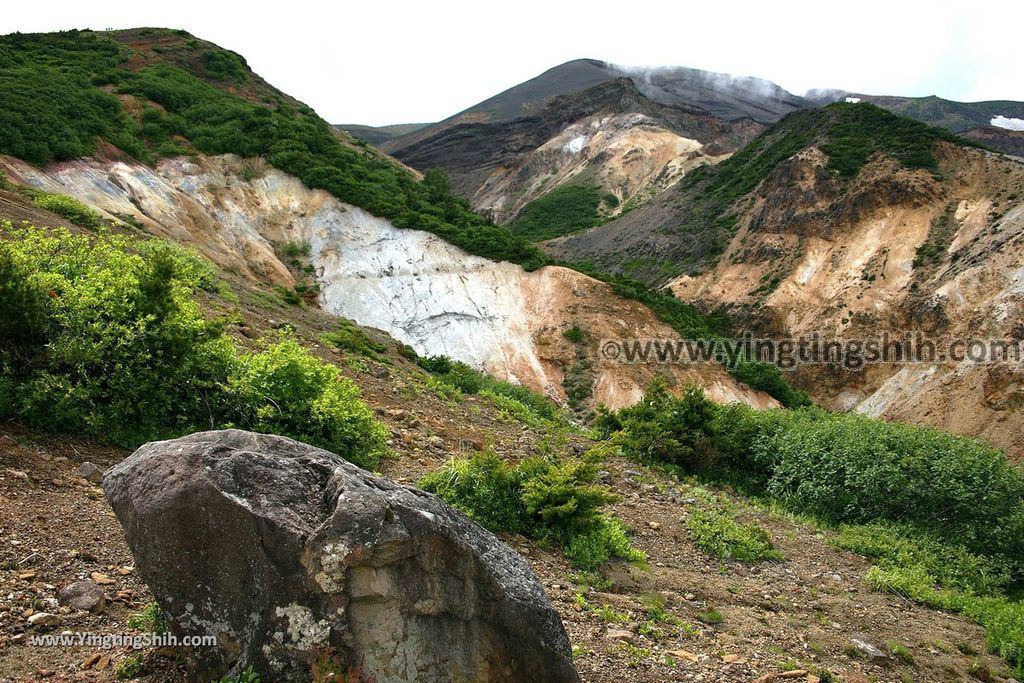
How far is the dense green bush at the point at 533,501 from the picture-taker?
7.86 m

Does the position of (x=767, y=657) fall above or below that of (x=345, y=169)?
below

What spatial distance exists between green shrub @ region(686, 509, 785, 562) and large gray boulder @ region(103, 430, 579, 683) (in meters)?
6.83

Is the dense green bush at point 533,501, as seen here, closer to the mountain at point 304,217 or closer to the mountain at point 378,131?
the mountain at point 304,217

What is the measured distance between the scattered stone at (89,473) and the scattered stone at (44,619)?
1.92 metres

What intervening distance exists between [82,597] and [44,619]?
30 cm

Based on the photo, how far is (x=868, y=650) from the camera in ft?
22.7

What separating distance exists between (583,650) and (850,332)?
94.2 feet

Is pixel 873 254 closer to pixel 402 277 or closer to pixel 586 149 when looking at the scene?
pixel 402 277

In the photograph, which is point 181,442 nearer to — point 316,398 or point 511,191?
point 316,398

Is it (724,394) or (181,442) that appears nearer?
(181,442)

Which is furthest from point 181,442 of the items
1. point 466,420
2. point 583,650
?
point 466,420

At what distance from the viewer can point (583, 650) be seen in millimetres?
5336

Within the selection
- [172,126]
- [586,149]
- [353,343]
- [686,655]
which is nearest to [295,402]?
[686,655]

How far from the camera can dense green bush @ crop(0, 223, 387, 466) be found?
6.24 meters
